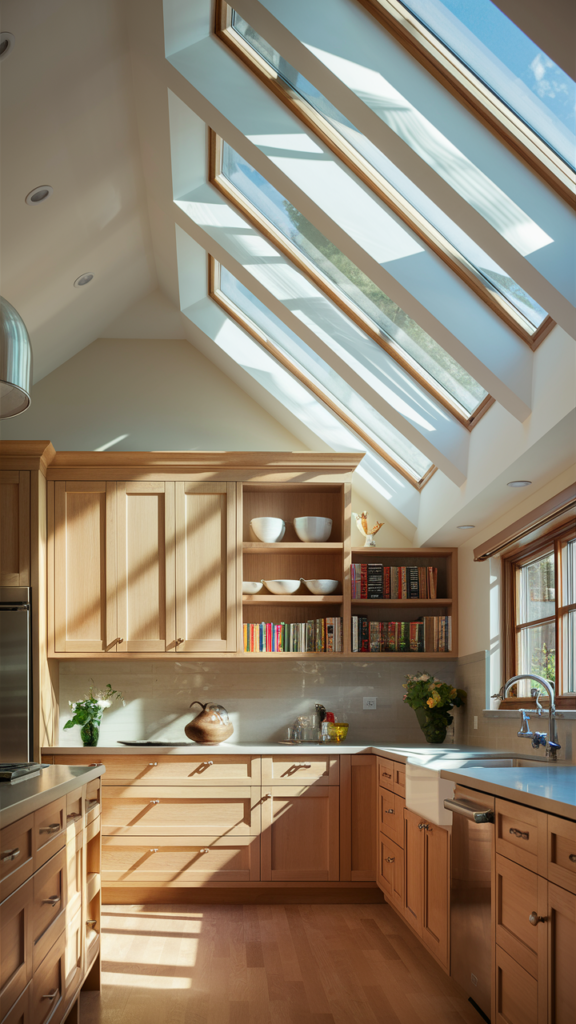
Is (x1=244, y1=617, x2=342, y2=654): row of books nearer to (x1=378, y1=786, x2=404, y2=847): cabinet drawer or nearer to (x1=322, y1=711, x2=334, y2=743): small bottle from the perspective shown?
(x1=322, y1=711, x2=334, y2=743): small bottle

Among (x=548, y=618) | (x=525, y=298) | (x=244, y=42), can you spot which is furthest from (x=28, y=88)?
(x=548, y=618)

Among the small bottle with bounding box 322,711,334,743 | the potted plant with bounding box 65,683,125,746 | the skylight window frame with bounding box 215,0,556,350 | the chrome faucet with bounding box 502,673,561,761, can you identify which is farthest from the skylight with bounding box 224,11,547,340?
the potted plant with bounding box 65,683,125,746

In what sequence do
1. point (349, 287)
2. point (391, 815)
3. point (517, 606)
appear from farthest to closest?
point (517, 606)
point (391, 815)
point (349, 287)

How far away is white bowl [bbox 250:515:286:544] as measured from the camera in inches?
199

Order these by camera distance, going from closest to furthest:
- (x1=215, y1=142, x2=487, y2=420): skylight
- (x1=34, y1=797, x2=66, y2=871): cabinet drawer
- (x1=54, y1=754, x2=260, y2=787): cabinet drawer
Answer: (x1=34, y1=797, x2=66, y2=871): cabinet drawer, (x1=215, y1=142, x2=487, y2=420): skylight, (x1=54, y1=754, x2=260, y2=787): cabinet drawer

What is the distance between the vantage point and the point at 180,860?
14.4ft

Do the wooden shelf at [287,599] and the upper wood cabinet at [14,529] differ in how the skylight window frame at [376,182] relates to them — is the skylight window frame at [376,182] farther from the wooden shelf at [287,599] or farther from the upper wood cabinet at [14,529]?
the upper wood cabinet at [14,529]

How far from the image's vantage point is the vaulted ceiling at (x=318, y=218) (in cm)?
260

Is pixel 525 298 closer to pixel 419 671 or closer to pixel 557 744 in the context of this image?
pixel 557 744

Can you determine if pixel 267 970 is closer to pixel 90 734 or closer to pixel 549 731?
pixel 549 731

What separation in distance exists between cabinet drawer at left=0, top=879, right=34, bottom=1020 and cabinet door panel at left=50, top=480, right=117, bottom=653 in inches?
109

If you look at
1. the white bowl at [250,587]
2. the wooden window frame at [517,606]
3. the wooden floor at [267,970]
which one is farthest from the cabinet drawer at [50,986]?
the white bowl at [250,587]

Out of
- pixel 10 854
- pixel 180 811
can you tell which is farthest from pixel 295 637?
pixel 10 854

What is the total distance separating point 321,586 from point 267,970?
215 centimetres
